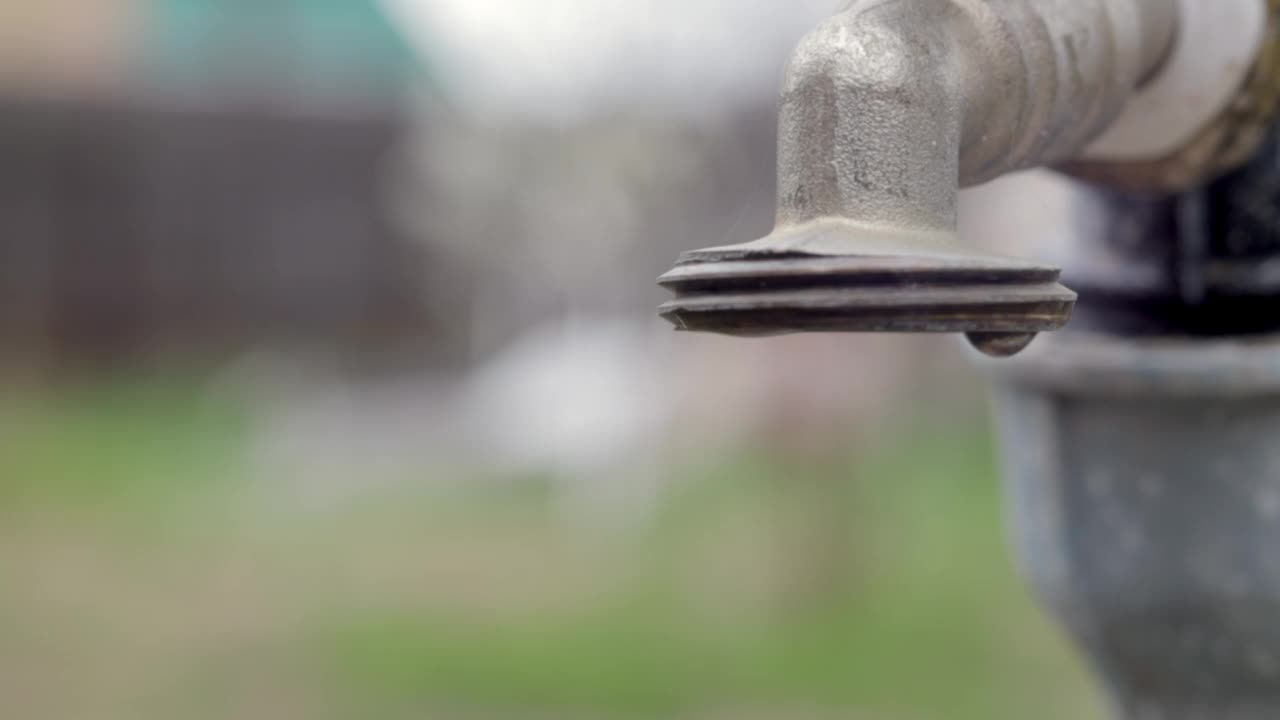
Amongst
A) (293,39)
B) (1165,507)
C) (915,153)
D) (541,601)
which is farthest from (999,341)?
(293,39)

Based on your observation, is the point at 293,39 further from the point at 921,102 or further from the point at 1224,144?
the point at 921,102

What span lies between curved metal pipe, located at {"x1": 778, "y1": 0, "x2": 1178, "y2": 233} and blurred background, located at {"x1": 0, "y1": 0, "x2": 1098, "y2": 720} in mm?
508

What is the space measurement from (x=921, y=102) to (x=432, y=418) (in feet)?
23.1

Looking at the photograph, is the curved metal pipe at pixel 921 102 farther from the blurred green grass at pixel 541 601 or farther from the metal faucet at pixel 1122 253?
the blurred green grass at pixel 541 601

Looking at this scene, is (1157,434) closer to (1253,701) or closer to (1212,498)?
(1212,498)

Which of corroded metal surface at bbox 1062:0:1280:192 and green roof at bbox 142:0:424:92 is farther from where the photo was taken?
green roof at bbox 142:0:424:92

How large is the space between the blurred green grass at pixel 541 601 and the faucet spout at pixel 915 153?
2.45 metres

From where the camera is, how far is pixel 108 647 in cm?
377

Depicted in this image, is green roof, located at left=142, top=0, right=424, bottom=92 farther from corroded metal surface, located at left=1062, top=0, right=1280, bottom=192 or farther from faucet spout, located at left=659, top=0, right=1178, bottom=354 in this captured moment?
faucet spout, located at left=659, top=0, right=1178, bottom=354

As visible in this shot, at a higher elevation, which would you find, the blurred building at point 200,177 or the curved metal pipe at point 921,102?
the blurred building at point 200,177

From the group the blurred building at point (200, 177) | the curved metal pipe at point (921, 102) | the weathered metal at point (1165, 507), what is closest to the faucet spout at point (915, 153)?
the curved metal pipe at point (921, 102)

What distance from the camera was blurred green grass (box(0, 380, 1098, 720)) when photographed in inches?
129

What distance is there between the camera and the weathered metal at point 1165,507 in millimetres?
909

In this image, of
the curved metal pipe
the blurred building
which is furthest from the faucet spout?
the blurred building
